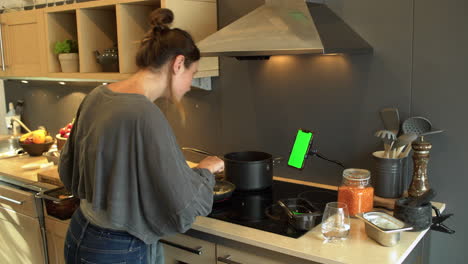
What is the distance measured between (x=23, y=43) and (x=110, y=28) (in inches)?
26.1

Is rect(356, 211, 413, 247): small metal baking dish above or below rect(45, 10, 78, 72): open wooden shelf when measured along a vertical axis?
below

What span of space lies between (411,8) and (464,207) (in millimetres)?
818

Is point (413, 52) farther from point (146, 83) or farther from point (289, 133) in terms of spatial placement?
point (146, 83)

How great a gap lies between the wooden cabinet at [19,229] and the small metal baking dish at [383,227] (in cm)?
182

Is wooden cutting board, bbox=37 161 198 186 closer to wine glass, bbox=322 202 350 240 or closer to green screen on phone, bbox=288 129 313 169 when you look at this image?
green screen on phone, bbox=288 129 313 169

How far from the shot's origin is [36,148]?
124 inches

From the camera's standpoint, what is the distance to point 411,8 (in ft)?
6.07

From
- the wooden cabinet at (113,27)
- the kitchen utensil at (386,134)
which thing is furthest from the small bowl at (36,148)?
the kitchen utensil at (386,134)

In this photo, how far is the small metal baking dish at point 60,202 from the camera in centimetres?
234

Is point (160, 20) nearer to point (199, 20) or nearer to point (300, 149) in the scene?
point (199, 20)

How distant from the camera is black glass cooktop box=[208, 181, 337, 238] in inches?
68.8

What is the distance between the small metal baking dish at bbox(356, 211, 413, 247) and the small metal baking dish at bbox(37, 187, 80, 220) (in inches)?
57.6

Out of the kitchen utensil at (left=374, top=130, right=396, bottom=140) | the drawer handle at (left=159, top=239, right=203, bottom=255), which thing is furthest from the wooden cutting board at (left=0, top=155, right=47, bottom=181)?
the kitchen utensil at (left=374, top=130, right=396, bottom=140)

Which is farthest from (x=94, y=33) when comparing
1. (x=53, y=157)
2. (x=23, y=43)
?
(x=53, y=157)
